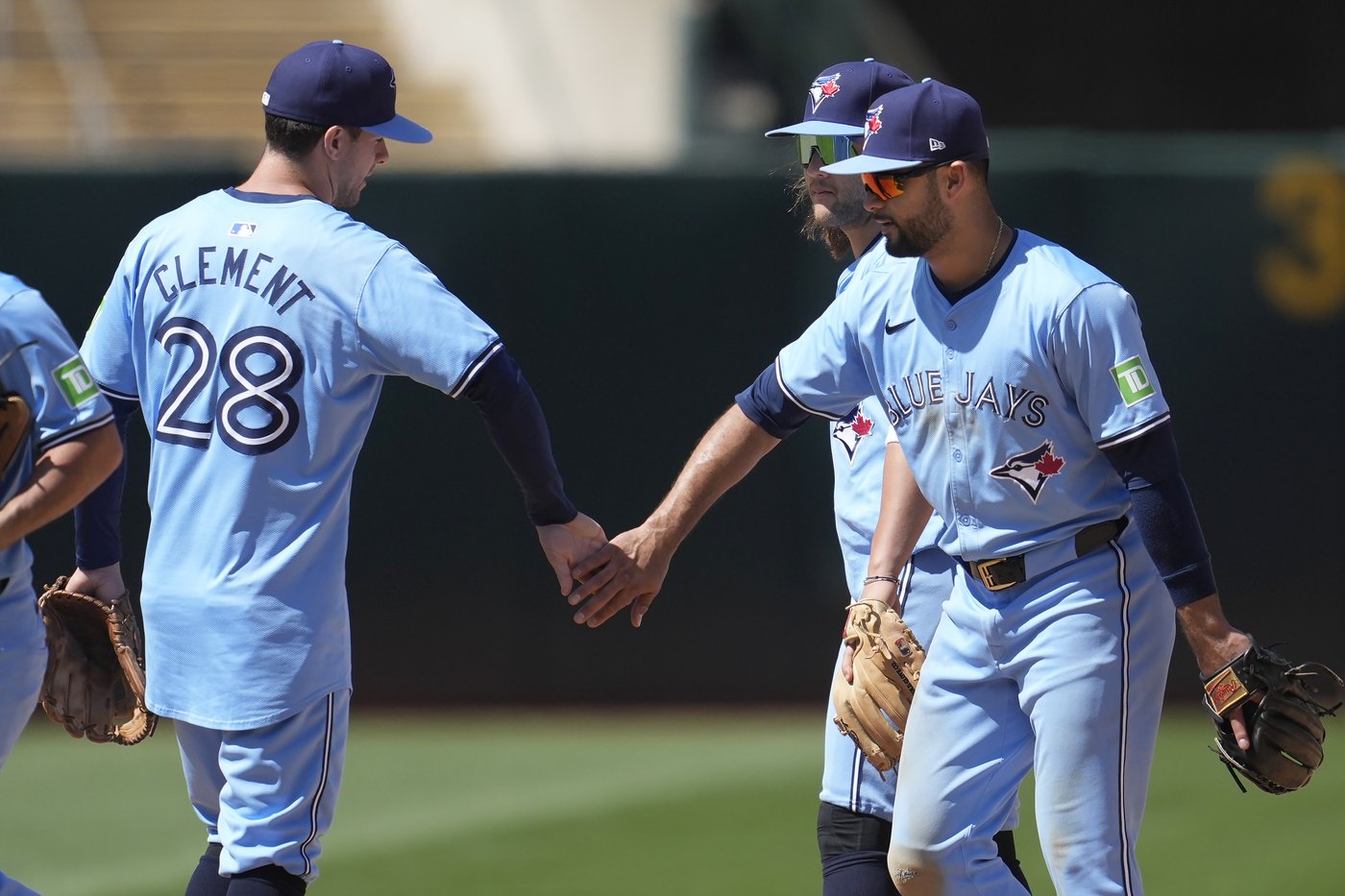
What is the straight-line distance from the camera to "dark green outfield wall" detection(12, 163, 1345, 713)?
8.52 metres

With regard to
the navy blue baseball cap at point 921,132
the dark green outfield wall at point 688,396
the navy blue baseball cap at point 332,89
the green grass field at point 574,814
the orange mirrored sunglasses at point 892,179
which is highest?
the navy blue baseball cap at point 332,89

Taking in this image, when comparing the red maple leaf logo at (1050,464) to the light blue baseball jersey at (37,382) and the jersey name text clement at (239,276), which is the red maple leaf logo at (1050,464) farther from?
the light blue baseball jersey at (37,382)

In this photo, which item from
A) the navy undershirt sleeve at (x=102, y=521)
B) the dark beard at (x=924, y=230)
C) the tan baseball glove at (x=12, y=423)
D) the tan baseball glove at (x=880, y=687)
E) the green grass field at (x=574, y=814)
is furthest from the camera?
the green grass field at (x=574, y=814)

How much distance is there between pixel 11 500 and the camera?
3564 mm

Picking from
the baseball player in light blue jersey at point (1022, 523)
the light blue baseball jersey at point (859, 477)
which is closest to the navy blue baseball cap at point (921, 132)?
the baseball player in light blue jersey at point (1022, 523)

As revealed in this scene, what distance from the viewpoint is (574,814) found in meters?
6.90

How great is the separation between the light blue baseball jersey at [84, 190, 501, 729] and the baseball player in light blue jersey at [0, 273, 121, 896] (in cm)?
23

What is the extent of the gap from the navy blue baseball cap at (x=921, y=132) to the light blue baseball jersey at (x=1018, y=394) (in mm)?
267

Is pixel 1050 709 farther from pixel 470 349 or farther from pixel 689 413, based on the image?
pixel 689 413

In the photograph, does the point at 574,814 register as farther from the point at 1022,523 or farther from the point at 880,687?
the point at 1022,523

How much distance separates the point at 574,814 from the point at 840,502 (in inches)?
111

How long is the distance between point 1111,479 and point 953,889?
935 millimetres

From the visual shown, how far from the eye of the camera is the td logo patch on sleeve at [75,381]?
140 inches

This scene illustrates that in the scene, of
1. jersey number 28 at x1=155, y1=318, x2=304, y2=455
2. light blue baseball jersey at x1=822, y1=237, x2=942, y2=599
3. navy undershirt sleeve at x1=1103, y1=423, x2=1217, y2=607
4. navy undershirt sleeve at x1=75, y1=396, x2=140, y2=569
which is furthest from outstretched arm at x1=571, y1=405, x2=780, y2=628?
navy undershirt sleeve at x1=75, y1=396, x2=140, y2=569
